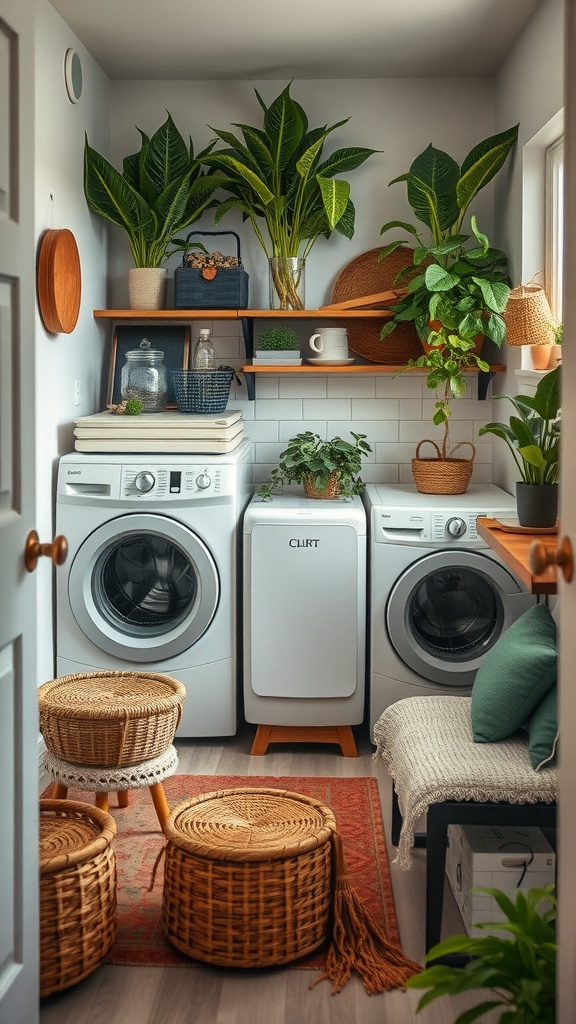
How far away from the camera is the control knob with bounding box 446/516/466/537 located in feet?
11.9

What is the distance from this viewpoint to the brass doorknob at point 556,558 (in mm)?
1492

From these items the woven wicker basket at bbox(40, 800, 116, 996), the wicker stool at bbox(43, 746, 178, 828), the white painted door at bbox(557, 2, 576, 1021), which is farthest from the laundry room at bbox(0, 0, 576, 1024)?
the white painted door at bbox(557, 2, 576, 1021)

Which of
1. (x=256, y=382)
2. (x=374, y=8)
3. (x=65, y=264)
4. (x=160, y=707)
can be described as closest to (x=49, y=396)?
(x=65, y=264)

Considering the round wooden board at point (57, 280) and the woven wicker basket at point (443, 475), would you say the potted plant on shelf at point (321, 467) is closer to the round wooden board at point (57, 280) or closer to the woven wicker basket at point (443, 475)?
the woven wicker basket at point (443, 475)

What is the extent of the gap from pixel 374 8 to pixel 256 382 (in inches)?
59.7

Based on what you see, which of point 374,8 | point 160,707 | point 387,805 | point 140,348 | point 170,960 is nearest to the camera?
point 170,960

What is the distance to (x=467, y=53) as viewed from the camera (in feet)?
13.3

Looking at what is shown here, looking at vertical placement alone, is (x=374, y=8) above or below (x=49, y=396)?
above

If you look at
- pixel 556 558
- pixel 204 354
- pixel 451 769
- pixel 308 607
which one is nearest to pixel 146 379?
pixel 204 354

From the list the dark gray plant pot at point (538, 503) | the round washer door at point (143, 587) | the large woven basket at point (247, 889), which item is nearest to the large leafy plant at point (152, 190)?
the round washer door at point (143, 587)

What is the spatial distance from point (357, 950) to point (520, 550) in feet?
3.30

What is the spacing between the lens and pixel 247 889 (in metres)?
2.29

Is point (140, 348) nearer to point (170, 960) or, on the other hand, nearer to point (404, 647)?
point (404, 647)

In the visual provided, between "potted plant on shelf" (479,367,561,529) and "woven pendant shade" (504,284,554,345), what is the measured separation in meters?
0.57
